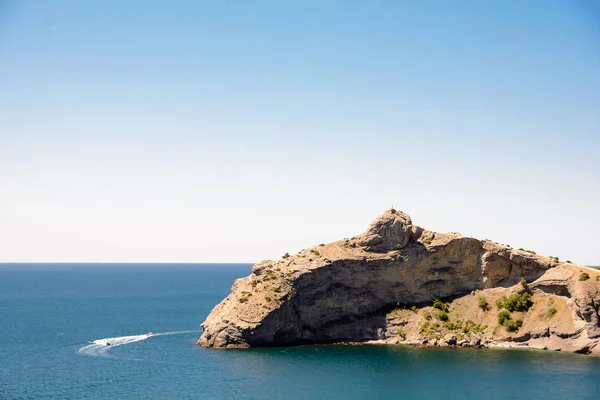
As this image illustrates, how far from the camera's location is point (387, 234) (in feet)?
413

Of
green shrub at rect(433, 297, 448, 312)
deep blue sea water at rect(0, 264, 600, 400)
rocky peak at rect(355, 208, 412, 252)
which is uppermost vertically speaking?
rocky peak at rect(355, 208, 412, 252)

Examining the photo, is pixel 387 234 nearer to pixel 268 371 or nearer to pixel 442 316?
pixel 442 316

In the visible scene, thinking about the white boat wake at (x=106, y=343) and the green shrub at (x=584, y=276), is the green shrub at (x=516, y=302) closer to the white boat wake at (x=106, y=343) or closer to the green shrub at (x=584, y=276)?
the green shrub at (x=584, y=276)

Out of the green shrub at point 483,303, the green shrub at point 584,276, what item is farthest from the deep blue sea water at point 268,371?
the green shrub at point 584,276

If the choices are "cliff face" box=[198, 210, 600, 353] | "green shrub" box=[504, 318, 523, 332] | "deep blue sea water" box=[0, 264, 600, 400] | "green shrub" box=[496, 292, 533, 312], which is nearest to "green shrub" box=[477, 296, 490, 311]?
"cliff face" box=[198, 210, 600, 353]

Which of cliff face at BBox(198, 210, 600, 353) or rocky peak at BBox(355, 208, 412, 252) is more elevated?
rocky peak at BBox(355, 208, 412, 252)

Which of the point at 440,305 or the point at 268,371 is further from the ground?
the point at 440,305

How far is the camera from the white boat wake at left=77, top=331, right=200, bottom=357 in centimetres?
10806

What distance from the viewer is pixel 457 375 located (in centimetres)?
A: 9169

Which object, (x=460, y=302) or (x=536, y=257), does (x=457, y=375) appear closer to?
(x=460, y=302)

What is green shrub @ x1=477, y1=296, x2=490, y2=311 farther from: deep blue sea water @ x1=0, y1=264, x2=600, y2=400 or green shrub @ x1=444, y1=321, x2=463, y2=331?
deep blue sea water @ x1=0, y1=264, x2=600, y2=400

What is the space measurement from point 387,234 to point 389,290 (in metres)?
12.8

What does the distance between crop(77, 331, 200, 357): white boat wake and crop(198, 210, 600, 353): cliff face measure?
1600cm

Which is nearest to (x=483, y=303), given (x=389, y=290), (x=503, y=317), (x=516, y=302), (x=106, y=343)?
(x=503, y=317)
